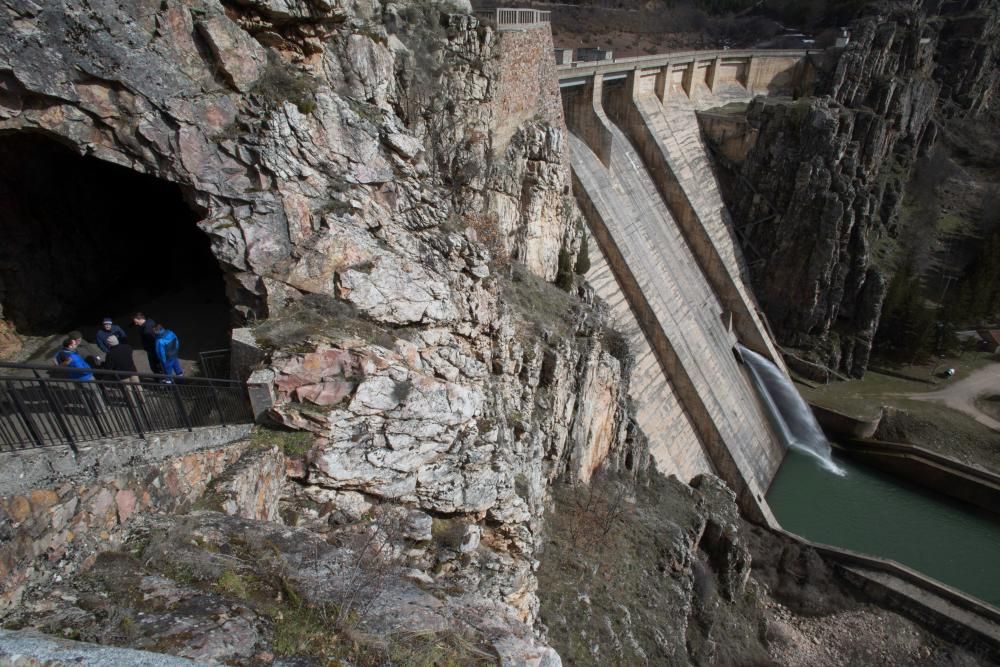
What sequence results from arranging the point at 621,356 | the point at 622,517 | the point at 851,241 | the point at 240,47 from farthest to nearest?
the point at 851,241
the point at 621,356
the point at 622,517
the point at 240,47

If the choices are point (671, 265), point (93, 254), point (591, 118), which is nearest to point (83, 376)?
point (93, 254)

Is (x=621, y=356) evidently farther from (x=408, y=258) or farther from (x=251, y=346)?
(x=251, y=346)

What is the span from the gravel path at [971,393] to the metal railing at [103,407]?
110ft

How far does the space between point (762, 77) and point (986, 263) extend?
61.0 feet

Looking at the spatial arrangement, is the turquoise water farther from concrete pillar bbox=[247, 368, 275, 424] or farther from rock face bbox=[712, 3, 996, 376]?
concrete pillar bbox=[247, 368, 275, 424]

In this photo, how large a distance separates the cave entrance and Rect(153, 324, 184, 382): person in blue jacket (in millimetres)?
1004

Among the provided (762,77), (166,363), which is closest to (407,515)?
(166,363)

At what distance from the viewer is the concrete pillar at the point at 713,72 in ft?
113

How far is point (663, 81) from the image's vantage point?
1183 inches

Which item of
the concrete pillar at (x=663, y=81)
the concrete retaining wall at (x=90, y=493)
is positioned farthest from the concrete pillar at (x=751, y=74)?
the concrete retaining wall at (x=90, y=493)

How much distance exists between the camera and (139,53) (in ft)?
26.1

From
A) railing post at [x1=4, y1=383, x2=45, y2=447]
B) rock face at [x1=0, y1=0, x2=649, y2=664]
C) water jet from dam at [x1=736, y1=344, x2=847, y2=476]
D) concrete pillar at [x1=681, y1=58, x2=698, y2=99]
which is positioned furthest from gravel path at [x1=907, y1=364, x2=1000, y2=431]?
railing post at [x1=4, y1=383, x2=45, y2=447]

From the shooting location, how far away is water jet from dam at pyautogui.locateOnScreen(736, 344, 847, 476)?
2717cm

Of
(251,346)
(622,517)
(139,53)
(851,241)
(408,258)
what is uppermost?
(139,53)
